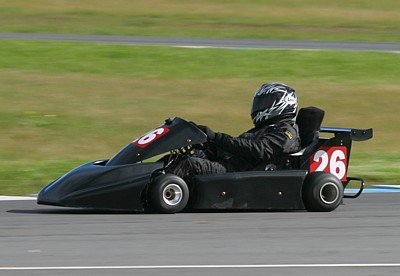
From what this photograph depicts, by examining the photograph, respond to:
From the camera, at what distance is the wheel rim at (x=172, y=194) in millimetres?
7461

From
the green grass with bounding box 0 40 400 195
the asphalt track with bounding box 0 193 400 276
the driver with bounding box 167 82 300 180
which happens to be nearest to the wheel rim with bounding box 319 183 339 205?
the asphalt track with bounding box 0 193 400 276

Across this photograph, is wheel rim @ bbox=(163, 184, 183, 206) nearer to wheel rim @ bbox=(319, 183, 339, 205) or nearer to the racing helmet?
the racing helmet

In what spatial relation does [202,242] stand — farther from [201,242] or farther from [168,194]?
[168,194]

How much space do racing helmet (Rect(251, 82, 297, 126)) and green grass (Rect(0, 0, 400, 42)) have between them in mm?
18182

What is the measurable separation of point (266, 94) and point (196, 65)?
40.7 feet

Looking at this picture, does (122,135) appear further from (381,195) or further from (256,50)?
(256,50)

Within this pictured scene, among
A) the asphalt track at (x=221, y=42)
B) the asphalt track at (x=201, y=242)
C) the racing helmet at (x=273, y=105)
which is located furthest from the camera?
the asphalt track at (x=221, y=42)

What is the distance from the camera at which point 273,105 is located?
7.86 m

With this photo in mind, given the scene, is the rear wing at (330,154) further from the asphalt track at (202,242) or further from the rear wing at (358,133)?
the asphalt track at (202,242)

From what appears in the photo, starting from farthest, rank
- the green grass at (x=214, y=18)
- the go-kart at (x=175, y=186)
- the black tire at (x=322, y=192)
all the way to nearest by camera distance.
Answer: the green grass at (x=214, y=18) → the black tire at (x=322, y=192) → the go-kart at (x=175, y=186)

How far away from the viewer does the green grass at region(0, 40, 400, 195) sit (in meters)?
12.7

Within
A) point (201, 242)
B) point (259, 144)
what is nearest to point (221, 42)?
point (259, 144)

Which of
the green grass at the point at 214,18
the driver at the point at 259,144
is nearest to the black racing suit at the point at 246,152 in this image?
the driver at the point at 259,144

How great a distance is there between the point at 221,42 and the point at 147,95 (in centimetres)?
701
